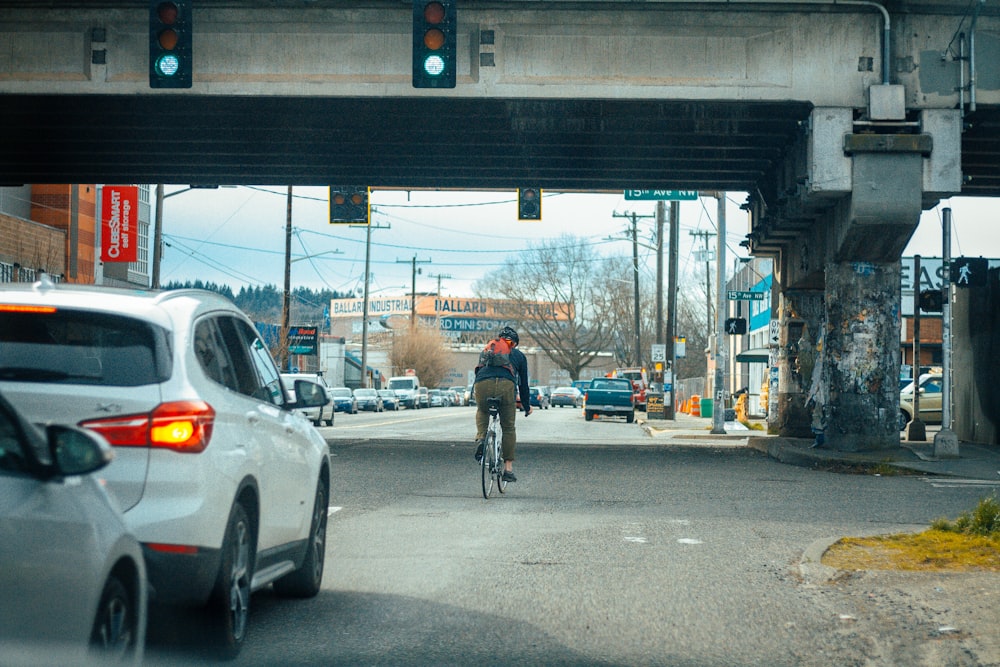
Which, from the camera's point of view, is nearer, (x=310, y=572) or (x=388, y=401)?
(x=310, y=572)

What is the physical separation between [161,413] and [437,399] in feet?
283

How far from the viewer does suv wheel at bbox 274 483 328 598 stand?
750 centimetres

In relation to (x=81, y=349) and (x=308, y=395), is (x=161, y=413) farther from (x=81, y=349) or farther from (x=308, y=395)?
(x=308, y=395)

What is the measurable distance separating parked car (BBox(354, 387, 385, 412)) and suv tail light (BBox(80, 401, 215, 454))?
58.8m

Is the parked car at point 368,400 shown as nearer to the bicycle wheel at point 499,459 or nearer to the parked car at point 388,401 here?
the parked car at point 388,401

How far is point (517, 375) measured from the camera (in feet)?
47.2

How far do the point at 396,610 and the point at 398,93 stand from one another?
1400 centimetres

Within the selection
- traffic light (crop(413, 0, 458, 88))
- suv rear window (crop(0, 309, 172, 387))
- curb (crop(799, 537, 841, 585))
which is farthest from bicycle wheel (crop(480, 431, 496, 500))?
suv rear window (crop(0, 309, 172, 387))

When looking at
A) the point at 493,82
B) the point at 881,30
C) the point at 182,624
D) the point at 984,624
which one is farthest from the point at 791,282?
the point at 182,624

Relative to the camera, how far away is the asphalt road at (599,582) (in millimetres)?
6395

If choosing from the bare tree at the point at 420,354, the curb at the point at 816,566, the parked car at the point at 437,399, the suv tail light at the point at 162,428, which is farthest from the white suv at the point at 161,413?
the bare tree at the point at 420,354

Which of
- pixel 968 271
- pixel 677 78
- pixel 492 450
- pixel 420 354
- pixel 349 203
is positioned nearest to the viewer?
pixel 492 450

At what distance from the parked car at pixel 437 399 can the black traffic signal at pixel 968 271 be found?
215 ft

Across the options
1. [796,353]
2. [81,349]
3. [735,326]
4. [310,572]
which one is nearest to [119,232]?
[735,326]
